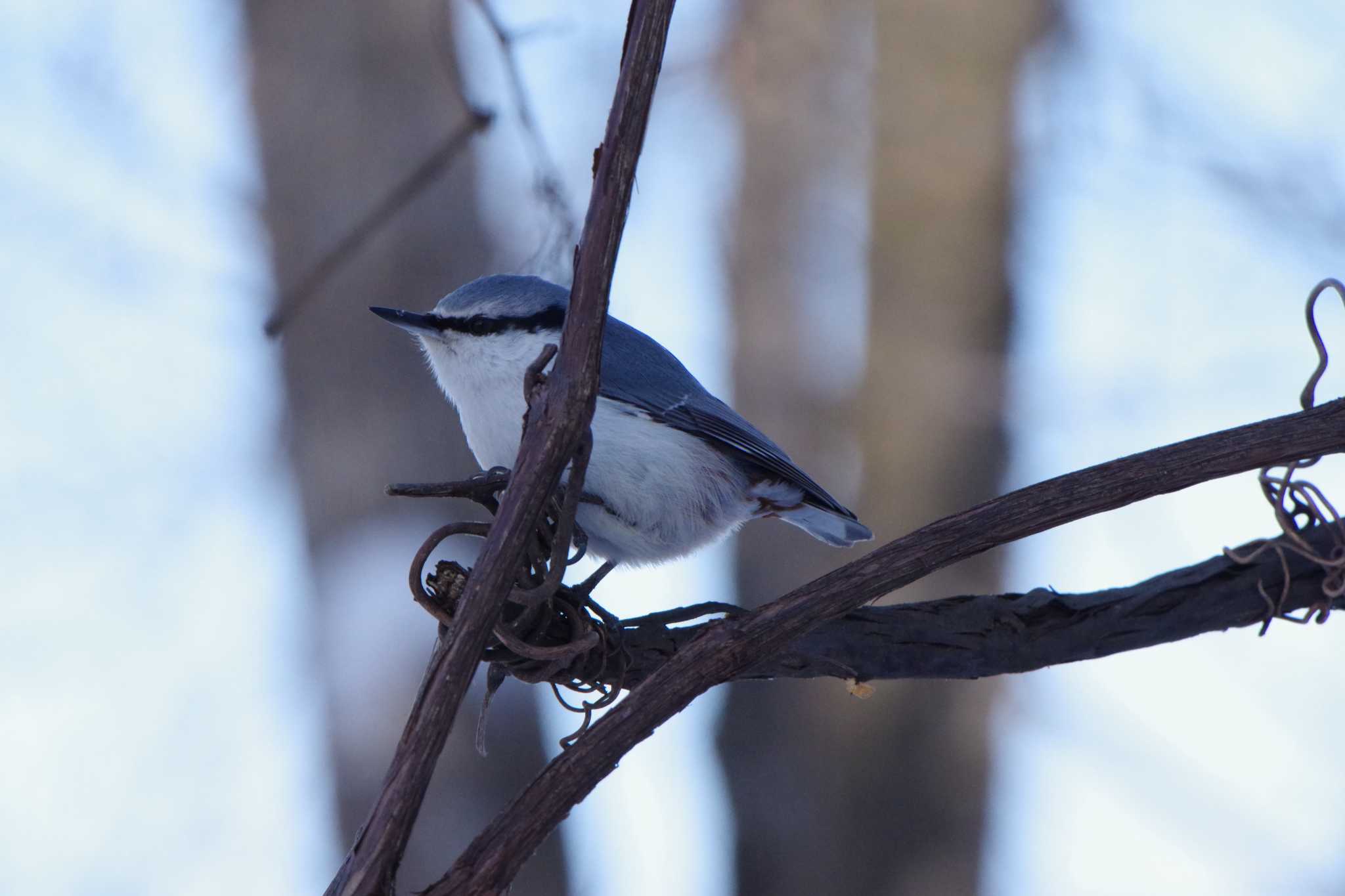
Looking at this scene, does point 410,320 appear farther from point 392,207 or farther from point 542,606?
point 542,606

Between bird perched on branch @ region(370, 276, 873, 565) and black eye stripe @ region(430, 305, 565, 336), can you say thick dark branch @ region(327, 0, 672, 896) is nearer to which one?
bird perched on branch @ region(370, 276, 873, 565)

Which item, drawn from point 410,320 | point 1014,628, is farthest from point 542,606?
point 410,320

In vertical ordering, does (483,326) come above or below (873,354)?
below

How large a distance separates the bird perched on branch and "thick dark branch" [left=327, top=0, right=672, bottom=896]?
0.89 metres

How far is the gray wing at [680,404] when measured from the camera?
2.10m

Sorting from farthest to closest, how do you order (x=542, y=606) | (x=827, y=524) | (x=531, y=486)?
(x=827, y=524) → (x=542, y=606) → (x=531, y=486)

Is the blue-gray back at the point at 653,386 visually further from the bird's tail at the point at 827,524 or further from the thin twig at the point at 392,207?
the thin twig at the point at 392,207

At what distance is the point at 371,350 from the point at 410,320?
0.89 meters

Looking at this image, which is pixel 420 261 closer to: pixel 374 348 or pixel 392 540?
pixel 374 348

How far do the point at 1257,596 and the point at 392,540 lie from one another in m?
2.07

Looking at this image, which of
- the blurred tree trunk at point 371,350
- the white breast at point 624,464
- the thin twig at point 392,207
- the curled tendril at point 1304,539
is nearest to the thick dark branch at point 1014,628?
the curled tendril at point 1304,539

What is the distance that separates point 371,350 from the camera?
2.99 meters

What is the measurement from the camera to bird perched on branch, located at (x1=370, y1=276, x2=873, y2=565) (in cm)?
195

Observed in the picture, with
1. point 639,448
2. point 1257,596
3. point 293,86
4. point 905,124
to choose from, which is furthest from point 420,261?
point 1257,596
